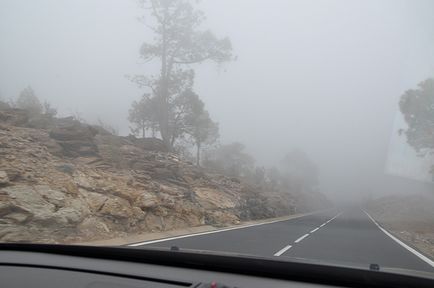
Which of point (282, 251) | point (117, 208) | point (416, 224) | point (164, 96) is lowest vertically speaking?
point (416, 224)

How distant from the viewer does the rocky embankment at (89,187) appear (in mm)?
12750

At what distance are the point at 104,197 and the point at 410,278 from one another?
14.1 meters

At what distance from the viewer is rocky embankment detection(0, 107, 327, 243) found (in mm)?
12750

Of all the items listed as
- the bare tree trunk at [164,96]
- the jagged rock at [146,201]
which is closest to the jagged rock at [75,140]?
the jagged rock at [146,201]

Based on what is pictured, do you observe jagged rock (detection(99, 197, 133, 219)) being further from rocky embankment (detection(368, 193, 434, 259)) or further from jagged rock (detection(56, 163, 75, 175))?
rocky embankment (detection(368, 193, 434, 259))

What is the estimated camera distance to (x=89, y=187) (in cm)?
1611

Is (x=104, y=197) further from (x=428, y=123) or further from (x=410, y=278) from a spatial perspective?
(x=428, y=123)

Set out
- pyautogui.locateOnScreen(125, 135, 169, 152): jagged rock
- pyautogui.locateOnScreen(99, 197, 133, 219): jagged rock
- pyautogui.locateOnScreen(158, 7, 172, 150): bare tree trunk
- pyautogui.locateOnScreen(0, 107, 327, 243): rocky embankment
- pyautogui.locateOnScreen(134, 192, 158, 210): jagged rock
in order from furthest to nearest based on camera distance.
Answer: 1. pyautogui.locateOnScreen(158, 7, 172, 150): bare tree trunk
2. pyautogui.locateOnScreen(125, 135, 169, 152): jagged rock
3. pyautogui.locateOnScreen(134, 192, 158, 210): jagged rock
4. pyautogui.locateOnScreen(99, 197, 133, 219): jagged rock
5. pyautogui.locateOnScreen(0, 107, 327, 243): rocky embankment

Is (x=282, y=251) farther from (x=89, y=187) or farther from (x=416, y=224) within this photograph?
(x=416, y=224)

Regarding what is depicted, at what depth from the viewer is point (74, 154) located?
19047mm

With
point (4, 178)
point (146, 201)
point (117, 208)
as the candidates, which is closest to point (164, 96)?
point (146, 201)

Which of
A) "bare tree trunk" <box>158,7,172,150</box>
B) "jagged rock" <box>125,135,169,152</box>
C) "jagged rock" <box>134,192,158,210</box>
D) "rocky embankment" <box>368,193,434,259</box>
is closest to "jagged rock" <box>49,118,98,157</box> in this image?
"jagged rock" <box>134,192,158,210</box>

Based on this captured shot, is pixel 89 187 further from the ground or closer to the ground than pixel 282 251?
further from the ground

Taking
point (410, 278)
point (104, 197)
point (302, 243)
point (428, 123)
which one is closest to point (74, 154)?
point (104, 197)
